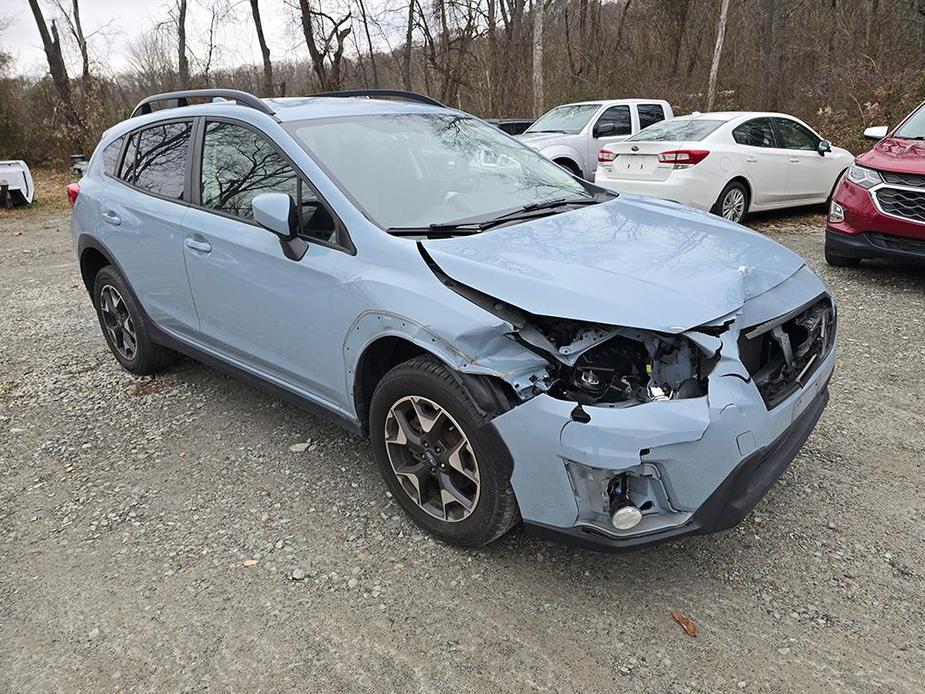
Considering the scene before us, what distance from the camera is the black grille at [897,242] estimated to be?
5633 mm

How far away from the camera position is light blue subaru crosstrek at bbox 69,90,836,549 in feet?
7.46

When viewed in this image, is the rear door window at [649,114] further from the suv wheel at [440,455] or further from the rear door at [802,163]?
the suv wheel at [440,455]

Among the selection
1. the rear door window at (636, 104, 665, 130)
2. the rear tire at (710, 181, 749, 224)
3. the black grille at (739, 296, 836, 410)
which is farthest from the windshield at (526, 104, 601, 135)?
the black grille at (739, 296, 836, 410)

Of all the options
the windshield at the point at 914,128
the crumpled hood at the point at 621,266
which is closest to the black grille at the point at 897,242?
the windshield at the point at 914,128

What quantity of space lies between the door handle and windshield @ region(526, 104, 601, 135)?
8354 mm

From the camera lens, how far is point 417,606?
8.35 ft

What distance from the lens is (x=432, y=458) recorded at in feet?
8.86

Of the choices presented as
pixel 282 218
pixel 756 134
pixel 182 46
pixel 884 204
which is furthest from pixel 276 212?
pixel 182 46

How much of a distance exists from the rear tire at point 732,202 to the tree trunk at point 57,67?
753 inches

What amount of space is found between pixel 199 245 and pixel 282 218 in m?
0.92

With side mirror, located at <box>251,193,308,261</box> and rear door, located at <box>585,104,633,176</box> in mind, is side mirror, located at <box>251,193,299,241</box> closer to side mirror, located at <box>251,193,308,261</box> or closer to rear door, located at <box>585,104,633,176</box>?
side mirror, located at <box>251,193,308,261</box>

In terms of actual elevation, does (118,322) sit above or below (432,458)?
above

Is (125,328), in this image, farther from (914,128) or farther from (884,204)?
(914,128)

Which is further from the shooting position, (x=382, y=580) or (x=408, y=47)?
(x=408, y=47)
